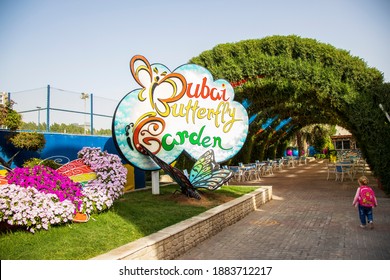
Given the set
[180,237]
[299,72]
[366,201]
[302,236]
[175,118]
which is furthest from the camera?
[299,72]

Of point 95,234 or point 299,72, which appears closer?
point 95,234

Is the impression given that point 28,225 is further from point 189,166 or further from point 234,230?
point 189,166

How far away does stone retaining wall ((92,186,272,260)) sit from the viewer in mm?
4438

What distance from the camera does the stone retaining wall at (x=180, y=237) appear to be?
14.6 feet

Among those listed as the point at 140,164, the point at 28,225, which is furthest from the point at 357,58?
the point at 28,225

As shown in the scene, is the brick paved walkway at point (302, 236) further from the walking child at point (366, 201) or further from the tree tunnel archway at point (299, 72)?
Result: the tree tunnel archway at point (299, 72)

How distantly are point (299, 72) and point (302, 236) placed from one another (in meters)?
7.76

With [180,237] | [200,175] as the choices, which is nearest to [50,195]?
[180,237]

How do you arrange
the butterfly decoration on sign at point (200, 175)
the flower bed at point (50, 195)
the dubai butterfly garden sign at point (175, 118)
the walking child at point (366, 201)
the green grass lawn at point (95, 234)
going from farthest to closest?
the dubai butterfly garden sign at point (175, 118) → the butterfly decoration on sign at point (200, 175) → the walking child at point (366, 201) → the flower bed at point (50, 195) → the green grass lawn at point (95, 234)

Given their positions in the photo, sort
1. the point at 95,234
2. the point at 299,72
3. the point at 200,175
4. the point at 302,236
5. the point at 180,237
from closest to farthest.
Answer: the point at 95,234
the point at 180,237
the point at 302,236
the point at 200,175
the point at 299,72

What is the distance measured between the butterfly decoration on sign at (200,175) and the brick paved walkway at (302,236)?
3.81ft

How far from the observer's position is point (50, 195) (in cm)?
534

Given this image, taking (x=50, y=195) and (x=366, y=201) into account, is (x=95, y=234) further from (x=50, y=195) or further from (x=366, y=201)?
(x=366, y=201)

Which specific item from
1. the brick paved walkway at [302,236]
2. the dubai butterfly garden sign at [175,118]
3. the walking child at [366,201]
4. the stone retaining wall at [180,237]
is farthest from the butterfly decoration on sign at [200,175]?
the walking child at [366,201]
